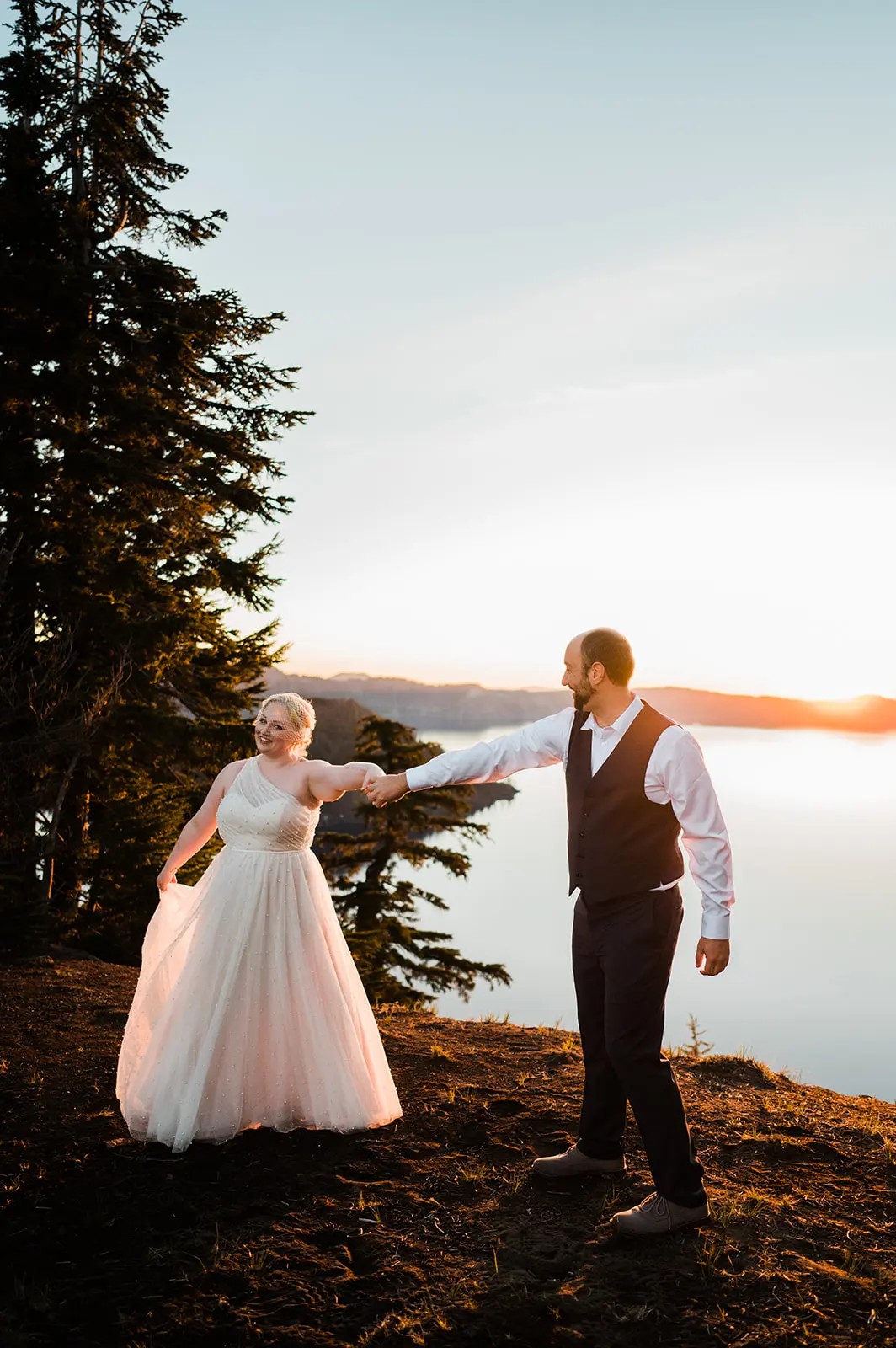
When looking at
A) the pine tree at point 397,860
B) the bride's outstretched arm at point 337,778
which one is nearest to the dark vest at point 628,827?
the bride's outstretched arm at point 337,778

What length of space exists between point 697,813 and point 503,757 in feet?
3.56

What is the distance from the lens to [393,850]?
69.6 feet

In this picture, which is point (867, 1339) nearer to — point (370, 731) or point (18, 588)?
point (18, 588)

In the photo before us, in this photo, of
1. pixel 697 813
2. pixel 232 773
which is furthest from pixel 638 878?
pixel 232 773

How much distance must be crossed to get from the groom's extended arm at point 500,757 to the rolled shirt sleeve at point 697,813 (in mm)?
531

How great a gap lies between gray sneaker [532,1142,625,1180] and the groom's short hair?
2192 mm

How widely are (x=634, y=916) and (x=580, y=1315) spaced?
4.49 feet

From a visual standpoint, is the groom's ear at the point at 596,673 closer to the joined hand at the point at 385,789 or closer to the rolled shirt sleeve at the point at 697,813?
the rolled shirt sleeve at the point at 697,813

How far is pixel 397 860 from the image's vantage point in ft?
72.7

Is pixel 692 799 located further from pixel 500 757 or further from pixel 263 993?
pixel 263 993

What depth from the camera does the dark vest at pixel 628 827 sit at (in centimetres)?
373

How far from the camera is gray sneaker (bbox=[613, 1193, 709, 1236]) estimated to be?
3625mm

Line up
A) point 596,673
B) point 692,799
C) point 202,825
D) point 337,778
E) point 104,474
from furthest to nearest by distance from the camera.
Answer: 1. point 104,474
2. point 202,825
3. point 337,778
4. point 596,673
5. point 692,799

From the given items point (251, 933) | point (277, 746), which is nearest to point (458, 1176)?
point (251, 933)
